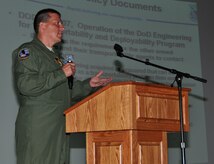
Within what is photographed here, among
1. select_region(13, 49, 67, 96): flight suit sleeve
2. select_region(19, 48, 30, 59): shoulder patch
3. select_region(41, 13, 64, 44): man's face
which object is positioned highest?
select_region(41, 13, 64, 44): man's face

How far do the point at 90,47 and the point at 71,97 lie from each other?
1298 mm

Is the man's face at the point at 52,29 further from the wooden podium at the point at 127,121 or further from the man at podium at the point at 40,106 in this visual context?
the wooden podium at the point at 127,121

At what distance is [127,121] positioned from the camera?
2.74 metres

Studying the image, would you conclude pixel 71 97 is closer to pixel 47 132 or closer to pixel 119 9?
pixel 47 132

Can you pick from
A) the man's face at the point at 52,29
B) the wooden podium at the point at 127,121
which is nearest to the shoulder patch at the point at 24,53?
the man's face at the point at 52,29

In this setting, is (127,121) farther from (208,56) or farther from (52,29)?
(208,56)

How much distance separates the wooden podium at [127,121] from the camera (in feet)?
9.05

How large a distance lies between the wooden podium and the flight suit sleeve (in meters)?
0.21

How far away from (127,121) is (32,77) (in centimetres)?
68

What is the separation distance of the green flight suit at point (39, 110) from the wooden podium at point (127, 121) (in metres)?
0.12

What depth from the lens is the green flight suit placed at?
9.79 feet

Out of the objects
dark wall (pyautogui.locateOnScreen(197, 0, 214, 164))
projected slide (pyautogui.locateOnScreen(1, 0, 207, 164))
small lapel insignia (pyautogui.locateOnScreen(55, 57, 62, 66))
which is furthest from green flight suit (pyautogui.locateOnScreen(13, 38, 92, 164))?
dark wall (pyautogui.locateOnScreen(197, 0, 214, 164))

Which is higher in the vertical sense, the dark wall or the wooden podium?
the dark wall

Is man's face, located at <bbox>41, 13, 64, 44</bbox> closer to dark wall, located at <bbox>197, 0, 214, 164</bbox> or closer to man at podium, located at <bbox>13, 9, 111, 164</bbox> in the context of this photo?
man at podium, located at <bbox>13, 9, 111, 164</bbox>
